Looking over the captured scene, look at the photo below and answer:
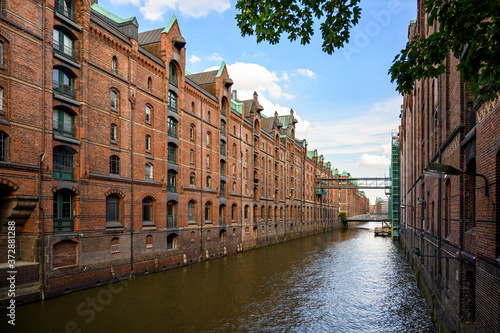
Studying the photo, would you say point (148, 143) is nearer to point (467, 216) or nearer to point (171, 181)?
point (171, 181)

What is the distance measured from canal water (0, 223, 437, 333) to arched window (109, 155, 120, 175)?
23.1 feet

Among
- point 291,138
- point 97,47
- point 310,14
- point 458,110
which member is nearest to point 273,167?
point 291,138

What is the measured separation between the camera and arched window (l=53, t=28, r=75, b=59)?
2000 centimetres

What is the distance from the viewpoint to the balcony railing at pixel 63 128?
784 inches

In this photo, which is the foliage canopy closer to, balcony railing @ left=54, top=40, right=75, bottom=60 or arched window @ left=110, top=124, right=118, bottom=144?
balcony railing @ left=54, top=40, right=75, bottom=60

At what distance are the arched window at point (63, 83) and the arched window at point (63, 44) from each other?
106 cm

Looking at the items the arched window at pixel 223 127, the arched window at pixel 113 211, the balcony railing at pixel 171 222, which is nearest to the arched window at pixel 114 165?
the arched window at pixel 113 211

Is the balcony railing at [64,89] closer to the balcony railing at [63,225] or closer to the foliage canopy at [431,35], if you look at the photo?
the balcony railing at [63,225]

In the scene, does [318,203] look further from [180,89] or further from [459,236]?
[459,236]

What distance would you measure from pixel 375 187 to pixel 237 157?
50.1 meters

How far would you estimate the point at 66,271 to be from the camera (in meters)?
19.5

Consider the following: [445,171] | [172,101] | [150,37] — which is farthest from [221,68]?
[445,171]

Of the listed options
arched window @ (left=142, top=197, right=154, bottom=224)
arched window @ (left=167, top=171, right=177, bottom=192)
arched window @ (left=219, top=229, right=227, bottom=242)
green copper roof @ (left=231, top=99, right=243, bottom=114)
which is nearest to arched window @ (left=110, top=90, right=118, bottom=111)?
arched window @ (left=142, top=197, right=154, bottom=224)

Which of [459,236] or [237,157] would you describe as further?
[237,157]
